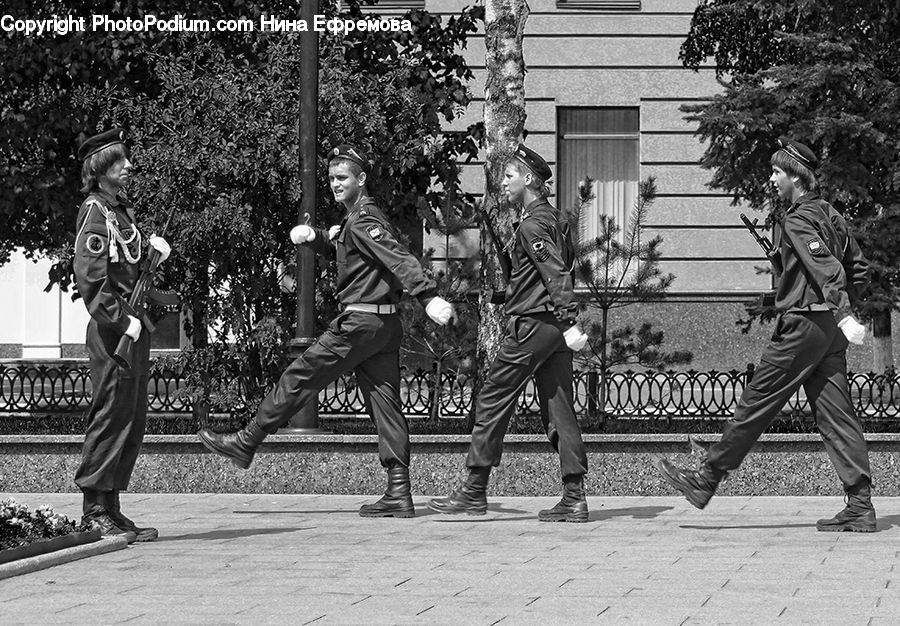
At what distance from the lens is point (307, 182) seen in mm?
11531

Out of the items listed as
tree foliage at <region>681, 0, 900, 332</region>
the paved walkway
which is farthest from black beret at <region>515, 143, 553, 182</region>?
tree foliage at <region>681, 0, 900, 332</region>

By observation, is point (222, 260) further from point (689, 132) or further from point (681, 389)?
point (689, 132)

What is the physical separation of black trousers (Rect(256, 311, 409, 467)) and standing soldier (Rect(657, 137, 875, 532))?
1669 millimetres

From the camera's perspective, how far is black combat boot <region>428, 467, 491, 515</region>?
9766mm

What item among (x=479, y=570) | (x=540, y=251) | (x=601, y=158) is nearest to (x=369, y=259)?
(x=540, y=251)

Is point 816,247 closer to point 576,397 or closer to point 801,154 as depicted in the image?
point 801,154

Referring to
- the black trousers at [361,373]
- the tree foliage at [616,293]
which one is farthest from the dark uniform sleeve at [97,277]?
the tree foliage at [616,293]

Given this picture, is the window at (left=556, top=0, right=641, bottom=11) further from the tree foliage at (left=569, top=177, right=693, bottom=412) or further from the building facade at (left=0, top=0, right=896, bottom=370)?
the tree foliage at (left=569, top=177, right=693, bottom=412)

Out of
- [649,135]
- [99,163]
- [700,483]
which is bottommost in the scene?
[700,483]

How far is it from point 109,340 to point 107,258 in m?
0.42

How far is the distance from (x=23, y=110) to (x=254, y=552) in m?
7.61

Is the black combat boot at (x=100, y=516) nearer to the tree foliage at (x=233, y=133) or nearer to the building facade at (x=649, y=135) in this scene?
the tree foliage at (x=233, y=133)

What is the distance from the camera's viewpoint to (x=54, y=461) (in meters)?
11.3

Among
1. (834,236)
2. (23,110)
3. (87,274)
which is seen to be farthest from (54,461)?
(834,236)
